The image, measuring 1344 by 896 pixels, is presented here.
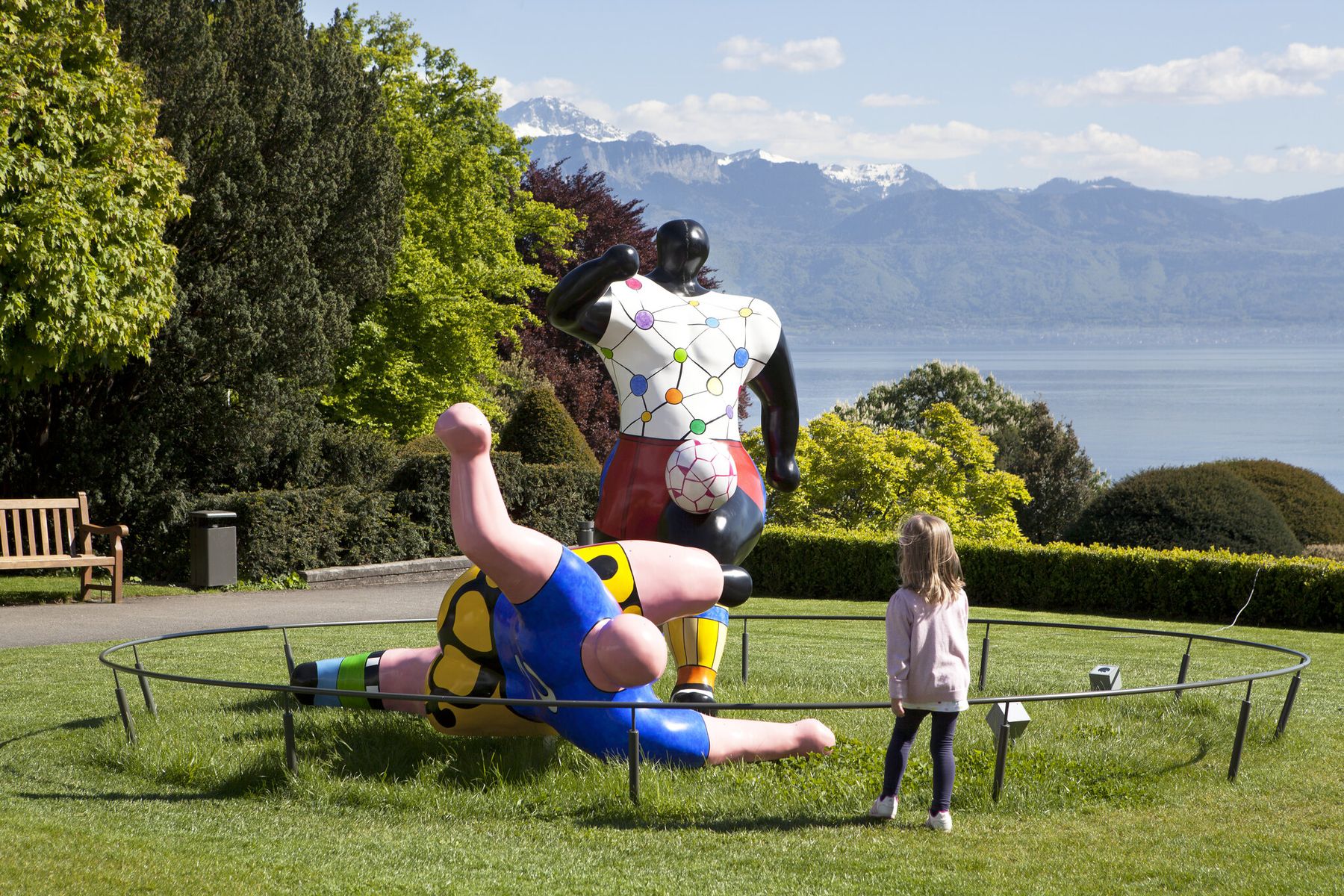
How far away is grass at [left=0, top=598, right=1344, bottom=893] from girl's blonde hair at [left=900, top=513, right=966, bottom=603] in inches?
40.9

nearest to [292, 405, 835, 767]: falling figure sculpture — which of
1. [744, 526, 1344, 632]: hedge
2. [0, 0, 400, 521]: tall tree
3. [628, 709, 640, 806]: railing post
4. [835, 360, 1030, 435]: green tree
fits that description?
[628, 709, 640, 806]: railing post

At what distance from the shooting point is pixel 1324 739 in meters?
7.52

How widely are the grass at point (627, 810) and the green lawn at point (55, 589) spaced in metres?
6.46

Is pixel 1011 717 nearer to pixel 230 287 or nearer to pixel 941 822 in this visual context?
pixel 941 822

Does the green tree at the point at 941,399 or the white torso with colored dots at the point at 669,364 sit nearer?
the white torso with colored dots at the point at 669,364

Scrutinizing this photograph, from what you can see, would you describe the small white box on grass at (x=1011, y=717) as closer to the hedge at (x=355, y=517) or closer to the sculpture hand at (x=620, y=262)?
the sculpture hand at (x=620, y=262)

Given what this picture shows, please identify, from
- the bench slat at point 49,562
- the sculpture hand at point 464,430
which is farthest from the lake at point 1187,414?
the sculpture hand at point 464,430

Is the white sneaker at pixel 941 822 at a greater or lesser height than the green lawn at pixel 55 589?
greater

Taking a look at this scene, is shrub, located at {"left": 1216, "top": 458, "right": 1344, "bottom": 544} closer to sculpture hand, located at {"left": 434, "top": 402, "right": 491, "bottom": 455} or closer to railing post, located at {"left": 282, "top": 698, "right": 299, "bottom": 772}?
sculpture hand, located at {"left": 434, "top": 402, "right": 491, "bottom": 455}

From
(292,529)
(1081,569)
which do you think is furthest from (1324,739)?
(292,529)

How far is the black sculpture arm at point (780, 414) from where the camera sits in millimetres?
7906

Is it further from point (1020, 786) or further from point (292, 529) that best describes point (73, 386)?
point (1020, 786)

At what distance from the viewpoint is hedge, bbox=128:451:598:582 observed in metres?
16.6

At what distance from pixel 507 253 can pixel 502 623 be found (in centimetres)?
2138
